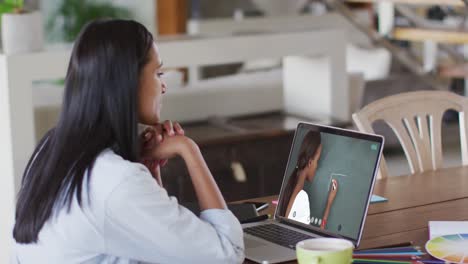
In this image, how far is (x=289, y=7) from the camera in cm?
834

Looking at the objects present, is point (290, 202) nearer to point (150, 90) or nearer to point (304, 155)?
point (304, 155)

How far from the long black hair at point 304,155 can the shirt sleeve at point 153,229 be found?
404 mm

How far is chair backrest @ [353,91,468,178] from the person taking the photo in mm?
3023

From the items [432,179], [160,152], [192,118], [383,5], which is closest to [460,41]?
[383,5]

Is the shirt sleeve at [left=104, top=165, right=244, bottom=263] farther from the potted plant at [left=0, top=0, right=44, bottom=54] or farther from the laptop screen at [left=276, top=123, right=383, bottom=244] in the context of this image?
the potted plant at [left=0, top=0, right=44, bottom=54]

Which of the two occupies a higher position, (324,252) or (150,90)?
(150,90)

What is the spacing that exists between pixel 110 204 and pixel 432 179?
1314 mm

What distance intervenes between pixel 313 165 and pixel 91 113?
1.98 ft

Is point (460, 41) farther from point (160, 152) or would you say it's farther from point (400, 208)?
point (160, 152)

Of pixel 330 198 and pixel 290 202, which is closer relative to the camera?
pixel 330 198

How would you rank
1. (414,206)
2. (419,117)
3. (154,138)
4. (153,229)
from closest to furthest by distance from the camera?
1. (153,229)
2. (154,138)
3. (414,206)
4. (419,117)

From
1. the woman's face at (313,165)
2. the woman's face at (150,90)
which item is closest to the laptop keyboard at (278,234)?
the woman's face at (313,165)

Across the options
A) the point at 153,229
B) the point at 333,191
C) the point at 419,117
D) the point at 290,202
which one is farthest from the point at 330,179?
the point at 419,117

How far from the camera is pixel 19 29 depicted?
385 cm
